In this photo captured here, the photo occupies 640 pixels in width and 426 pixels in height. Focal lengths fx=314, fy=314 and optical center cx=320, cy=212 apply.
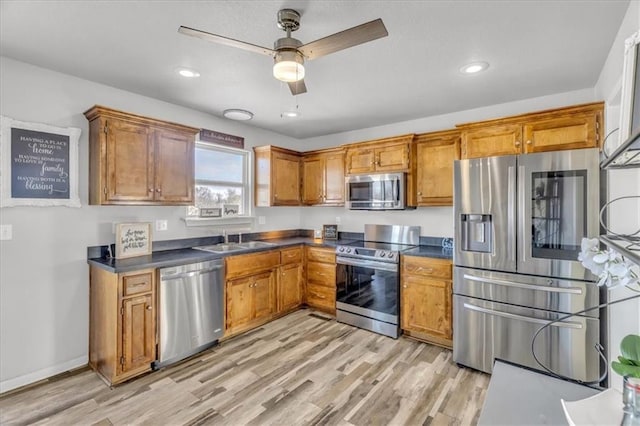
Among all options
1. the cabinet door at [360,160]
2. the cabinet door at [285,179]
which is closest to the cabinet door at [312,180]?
the cabinet door at [285,179]

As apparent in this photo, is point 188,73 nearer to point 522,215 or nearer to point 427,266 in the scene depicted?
point 427,266

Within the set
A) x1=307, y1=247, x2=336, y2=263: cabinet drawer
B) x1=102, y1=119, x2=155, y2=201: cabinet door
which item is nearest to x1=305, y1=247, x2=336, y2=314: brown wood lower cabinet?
x1=307, y1=247, x2=336, y2=263: cabinet drawer

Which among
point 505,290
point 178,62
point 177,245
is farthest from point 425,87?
point 177,245

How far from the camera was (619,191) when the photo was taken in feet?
7.22

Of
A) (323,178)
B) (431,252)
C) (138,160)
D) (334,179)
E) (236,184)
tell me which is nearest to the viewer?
(138,160)

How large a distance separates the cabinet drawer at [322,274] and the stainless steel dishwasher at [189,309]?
1.35 m

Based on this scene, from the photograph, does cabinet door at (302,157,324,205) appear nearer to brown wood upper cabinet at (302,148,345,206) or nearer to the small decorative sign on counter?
brown wood upper cabinet at (302,148,345,206)

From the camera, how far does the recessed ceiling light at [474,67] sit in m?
2.48

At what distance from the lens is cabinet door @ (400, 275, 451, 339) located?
3.15 meters

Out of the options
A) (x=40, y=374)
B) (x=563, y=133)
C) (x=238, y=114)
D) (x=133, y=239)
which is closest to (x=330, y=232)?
(x=238, y=114)

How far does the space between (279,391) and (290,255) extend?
1.84m

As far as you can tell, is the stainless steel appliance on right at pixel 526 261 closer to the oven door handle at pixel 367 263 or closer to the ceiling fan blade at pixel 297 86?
the oven door handle at pixel 367 263

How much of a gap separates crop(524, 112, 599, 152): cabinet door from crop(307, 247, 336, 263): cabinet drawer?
93.3 inches

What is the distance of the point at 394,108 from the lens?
359 centimetres
